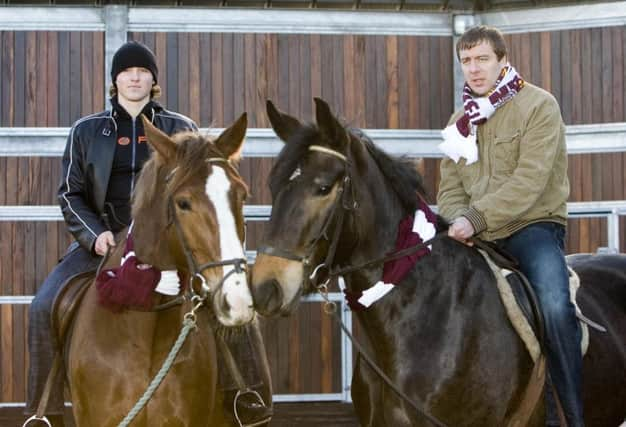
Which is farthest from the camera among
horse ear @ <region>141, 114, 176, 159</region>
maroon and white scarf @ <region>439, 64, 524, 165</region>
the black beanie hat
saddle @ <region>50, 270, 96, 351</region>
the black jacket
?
the black beanie hat

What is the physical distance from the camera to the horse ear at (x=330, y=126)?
12.7ft

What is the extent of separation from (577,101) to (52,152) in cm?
463

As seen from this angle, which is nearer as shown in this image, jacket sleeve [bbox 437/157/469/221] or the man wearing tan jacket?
the man wearing tan jacket

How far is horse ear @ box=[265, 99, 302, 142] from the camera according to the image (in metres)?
4.06

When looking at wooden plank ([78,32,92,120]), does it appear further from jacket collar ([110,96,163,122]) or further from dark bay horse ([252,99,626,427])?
dark bay horse ([252,99,626,427])

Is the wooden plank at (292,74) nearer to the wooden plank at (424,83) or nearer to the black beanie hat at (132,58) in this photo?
the wooden plank at (424,83)

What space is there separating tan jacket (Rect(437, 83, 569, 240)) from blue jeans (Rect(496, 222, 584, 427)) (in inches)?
6.8

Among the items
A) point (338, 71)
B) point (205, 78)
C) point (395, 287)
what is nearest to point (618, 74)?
point (338, 71)

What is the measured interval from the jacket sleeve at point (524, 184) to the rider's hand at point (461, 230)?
0.03m

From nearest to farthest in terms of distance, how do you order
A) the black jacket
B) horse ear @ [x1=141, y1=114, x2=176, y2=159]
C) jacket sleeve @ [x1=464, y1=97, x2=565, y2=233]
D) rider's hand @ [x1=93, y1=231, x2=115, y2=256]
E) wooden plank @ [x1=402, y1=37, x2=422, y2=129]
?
horse ear @ [x1=141, y1=114, x2=176, y2=159] < jacket sleeve @ [x1=464, y1=97, x2=565, y2=233] < rider's hand @ [x1=93, y1=231, x2=115, y2=256] < the black jacket < wooden plank @ [x1=402, y1=37, x2=422, y2=129]

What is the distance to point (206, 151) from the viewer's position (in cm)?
410

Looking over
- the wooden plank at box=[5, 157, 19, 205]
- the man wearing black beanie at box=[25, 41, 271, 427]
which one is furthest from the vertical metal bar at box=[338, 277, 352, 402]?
the man wearing black beanie at box=[25, 41, 271, 427]

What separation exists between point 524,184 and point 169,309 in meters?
1.65

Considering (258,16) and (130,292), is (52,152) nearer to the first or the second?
(258,16)
